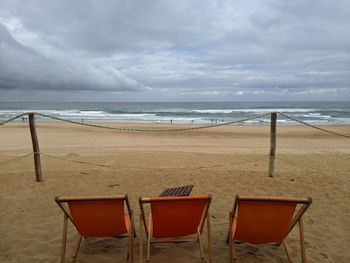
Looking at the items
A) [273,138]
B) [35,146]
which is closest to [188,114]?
[273,138]

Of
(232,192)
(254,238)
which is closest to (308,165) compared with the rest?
(232,192)

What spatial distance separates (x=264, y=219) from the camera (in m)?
2.80

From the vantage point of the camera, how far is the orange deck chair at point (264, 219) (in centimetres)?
267

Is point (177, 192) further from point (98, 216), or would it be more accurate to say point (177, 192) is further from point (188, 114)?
point (188, 114)

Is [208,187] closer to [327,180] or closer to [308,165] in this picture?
[327,180]

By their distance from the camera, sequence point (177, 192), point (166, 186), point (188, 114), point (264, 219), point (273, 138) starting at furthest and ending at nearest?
point (188, 114) → point (273, 138) → point (166, 186) → point (177, 192) → point (264, 219)

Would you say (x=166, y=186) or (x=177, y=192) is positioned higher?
(x=177, y=192)

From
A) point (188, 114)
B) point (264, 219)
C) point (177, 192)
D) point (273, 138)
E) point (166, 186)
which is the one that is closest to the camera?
point (264, 219)

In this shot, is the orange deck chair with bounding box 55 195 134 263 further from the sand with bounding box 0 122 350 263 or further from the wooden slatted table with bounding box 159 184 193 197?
the wooden slatted table with bounding box 159 184 193 197

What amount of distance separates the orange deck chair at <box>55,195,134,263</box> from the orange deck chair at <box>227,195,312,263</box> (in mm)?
992

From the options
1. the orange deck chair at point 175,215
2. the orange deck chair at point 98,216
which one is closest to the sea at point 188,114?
the orange deck chair at point 175,215

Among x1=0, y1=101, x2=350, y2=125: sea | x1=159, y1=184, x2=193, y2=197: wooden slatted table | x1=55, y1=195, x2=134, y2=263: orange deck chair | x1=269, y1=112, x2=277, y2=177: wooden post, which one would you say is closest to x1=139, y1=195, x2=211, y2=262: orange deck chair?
x1=55, y1=195, x2=134, y2=263: orange deck chair

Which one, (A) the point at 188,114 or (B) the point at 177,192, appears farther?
(A) the point at 188,114

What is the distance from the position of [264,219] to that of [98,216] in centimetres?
152
